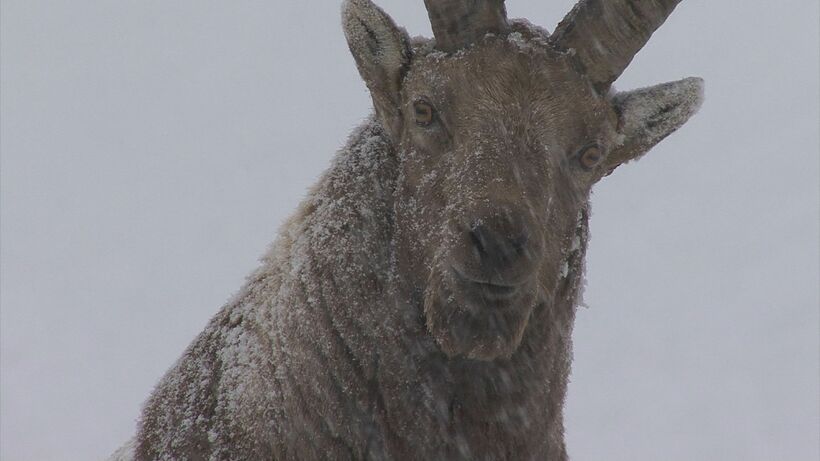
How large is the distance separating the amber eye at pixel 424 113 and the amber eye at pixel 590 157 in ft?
2.32

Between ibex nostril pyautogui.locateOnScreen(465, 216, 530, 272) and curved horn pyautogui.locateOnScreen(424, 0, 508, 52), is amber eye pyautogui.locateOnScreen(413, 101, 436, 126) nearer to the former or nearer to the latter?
curved horn pyautogui.locateOnScreen(424, 0, 508, 52)

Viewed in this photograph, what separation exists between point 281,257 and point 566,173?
1.29 meters

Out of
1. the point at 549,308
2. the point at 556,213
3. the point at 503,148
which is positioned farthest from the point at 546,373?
the point at 503,148

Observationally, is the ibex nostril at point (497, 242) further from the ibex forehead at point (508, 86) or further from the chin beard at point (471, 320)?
the ibex forehead at point (508, 86)

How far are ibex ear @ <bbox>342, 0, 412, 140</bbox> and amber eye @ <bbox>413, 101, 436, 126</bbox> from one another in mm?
190

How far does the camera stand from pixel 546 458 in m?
4.09

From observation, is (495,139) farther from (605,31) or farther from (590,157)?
(605,31)

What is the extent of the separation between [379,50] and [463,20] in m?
0.39

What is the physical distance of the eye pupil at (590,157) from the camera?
4273mm

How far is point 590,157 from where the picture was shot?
431 centimetres

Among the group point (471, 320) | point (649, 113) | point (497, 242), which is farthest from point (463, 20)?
point (471, 320)

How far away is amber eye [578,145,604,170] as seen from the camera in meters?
4.27

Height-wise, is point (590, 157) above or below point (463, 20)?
below

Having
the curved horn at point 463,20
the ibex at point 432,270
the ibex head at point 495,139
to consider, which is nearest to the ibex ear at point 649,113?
the ibex head at point 495,139
